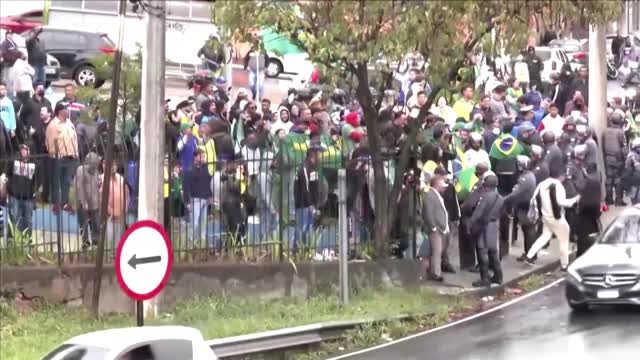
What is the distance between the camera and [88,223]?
17812 millimetres

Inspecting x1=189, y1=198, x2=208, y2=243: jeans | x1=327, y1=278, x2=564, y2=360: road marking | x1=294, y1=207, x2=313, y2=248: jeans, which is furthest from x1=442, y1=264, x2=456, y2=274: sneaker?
x1=189, y1=198, x2=208, y2=243: jeans

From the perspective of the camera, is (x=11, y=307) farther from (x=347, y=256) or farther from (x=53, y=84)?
(x=53, y=84)

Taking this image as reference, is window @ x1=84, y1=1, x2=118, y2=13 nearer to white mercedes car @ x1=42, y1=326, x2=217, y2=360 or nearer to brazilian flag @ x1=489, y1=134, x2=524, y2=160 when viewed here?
brazilian flag @ x1=489, y1=134, x2=524, y2=160

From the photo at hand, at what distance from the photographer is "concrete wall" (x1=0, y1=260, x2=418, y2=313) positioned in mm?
17359

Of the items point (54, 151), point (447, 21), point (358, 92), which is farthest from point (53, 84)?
point (447, 21)

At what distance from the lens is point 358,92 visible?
18.8 metres

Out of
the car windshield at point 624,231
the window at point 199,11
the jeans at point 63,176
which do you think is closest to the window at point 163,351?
the jeans at point 63,176

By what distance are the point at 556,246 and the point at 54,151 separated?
8.79 metres

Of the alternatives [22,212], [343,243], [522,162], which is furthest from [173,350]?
[522,162]

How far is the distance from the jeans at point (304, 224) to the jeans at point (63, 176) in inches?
135

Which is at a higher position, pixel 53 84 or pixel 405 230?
pixel 53 84

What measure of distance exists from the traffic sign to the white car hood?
23.2ft

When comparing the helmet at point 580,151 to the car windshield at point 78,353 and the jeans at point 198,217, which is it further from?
the car windshield at point 78,353

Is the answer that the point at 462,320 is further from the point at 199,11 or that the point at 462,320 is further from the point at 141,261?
the point at 199,11
